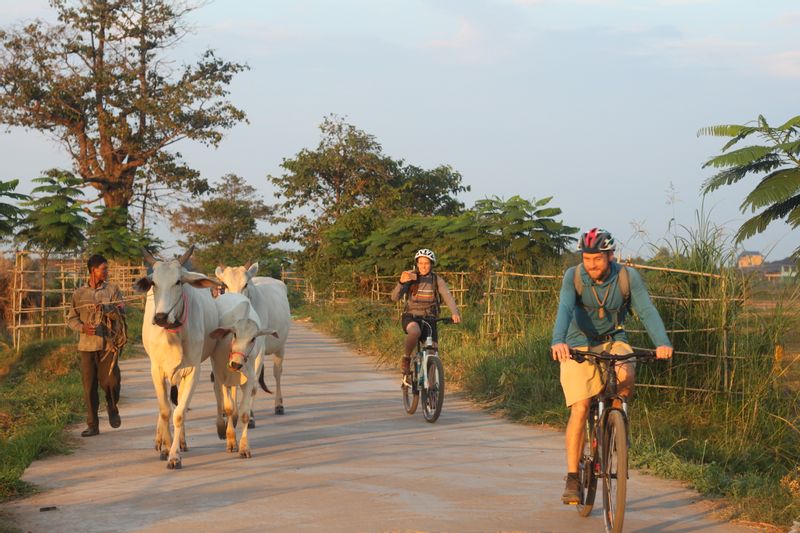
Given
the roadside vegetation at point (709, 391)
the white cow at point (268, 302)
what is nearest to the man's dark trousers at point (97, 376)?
the white cow at point (268, 302)

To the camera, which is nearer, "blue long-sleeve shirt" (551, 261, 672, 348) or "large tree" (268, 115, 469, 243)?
"blue long-sleeve shirt" (551, 261, 672, 348)

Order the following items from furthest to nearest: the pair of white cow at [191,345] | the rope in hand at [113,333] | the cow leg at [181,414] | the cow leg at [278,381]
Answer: the cow leg at [278,381] < the rope in hand at [113,333] < the pair of white cow at [191,345] < the cow leg at [181,414]

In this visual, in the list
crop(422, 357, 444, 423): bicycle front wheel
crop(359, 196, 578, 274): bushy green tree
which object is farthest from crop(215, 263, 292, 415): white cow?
crop(359, 196, 578, 274): bushy green tree

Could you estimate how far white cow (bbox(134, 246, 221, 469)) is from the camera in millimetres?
8648

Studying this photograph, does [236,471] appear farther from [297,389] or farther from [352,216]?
[352,216]

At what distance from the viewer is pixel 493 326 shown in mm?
16281

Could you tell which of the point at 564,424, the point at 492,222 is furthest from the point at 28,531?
the point at 492,222

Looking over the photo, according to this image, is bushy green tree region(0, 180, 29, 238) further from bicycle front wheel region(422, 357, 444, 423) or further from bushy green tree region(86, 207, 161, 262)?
bicycle front wheel region(422, 357, 444, 423)

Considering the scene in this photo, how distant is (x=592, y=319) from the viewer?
6660 millimetres

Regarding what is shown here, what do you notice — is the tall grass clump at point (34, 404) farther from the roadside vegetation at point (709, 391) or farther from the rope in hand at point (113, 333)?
the roadside vegetation at point (709, 391)

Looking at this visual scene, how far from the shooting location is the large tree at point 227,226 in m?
58.2

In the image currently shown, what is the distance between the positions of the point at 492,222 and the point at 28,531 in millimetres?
13485

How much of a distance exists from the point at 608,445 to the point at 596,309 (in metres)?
0.88

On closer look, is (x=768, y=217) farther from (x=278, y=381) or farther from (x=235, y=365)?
→ (x=235, y=365)
